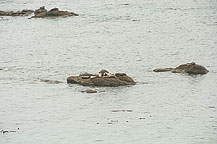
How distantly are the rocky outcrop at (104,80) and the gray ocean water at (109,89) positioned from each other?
0.76 metres

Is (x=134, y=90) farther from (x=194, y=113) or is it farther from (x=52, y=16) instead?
(x=52, y=16)

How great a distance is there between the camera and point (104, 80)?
47.0 metres

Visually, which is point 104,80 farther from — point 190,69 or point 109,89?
point 190,69

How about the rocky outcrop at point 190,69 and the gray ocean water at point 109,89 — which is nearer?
the gray ocean water at point 109,89

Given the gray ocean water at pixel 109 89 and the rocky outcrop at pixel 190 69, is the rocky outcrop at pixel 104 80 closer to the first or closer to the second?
the gray ocean water at pixel 109 89

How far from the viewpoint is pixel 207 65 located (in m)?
57.9

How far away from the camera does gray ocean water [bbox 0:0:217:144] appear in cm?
3512

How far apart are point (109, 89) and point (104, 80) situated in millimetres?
1201

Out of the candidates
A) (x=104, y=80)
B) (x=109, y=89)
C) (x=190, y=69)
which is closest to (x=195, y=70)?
(x=190, y=69)

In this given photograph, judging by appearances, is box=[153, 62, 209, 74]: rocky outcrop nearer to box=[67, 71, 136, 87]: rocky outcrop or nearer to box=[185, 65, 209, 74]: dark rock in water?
box=[185, 65, 209, 74]: dark rock in water

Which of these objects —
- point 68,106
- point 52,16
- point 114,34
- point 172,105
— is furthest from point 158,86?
point 52,16

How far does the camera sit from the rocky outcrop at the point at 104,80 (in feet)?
154

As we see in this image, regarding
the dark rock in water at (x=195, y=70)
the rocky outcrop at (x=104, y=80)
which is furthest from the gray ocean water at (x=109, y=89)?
the dark rock in water at (x=195, y=70)

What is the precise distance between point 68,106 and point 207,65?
68.9 ft
